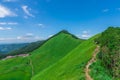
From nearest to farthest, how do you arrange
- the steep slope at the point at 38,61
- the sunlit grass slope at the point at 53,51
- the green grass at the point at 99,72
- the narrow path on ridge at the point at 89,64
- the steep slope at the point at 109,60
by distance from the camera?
1. the green grass at the point at 99,72
2. the narrow path on ridge at the point at 89,64
3. the steep slope at the point at 109,60
4. the steep slope at the point at 38,61
5. the sunlit grass slope at the point at 53,51

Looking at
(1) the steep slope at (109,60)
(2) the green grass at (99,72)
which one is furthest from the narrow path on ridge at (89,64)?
(1) the steep slope at (109,60)

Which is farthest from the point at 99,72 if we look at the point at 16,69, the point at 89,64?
the point at 16,69

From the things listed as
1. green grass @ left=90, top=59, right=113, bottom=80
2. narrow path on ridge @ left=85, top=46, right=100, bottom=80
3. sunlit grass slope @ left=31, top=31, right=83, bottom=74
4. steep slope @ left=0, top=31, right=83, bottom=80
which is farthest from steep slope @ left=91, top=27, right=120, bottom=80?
sunlit grass slope @ left=31, top=31, right=83, bottom=74

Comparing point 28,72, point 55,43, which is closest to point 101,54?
point 28,72

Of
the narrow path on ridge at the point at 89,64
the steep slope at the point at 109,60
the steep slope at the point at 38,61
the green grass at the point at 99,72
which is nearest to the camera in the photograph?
the green grass at the point at 99,72

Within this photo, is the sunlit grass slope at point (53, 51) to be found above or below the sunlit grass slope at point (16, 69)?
above

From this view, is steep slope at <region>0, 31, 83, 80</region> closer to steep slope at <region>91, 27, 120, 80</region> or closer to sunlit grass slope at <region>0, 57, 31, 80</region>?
sunlit grass slope at <region>0, 57, 31, 80</region>

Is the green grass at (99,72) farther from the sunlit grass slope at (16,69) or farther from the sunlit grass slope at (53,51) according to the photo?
the sunlit grass slope at (53,51)

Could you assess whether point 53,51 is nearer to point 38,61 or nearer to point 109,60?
point 38,61

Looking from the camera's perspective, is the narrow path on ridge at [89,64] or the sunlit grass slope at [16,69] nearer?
the narrow path on ridge at [89,64]
